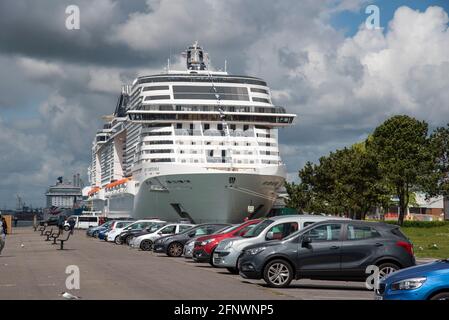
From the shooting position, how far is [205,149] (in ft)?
206

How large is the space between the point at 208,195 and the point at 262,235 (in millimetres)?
40942

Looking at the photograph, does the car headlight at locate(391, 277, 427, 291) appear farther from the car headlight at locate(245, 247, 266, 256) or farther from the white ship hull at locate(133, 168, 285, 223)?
the white ship hull at locate(133, 168, 285, 223)

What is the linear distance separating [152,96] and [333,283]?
51.7 m

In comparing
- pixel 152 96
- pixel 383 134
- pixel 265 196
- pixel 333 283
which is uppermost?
pixel 152 96

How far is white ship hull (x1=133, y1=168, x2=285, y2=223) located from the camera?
59750mm

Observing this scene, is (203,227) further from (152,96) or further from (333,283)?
(152,96)

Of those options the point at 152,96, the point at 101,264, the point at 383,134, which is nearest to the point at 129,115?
the point at 152,96

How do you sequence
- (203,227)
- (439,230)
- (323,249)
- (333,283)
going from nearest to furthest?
(323,249)
(333,283)
(203,227)
(439,230)

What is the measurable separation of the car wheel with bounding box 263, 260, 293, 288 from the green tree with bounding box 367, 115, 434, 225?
4483 cm

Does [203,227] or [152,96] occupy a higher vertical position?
[152,96]

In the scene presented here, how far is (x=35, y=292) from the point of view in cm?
1503

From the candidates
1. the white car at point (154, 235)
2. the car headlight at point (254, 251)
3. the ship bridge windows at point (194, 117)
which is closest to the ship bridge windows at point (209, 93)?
the ship bridge windows at point (194, 117)
